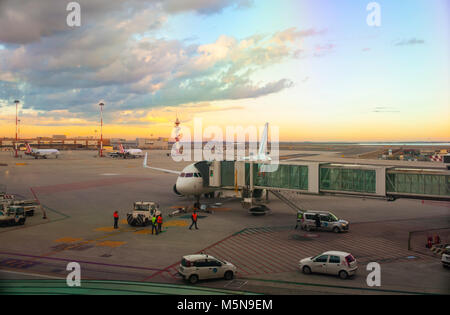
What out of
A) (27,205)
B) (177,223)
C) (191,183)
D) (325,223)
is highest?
(191,183)

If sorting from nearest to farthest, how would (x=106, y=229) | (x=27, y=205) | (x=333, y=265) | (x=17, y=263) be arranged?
(x=333, y=265)
(x=17, y=263)
(x=106, y=229)
(x=27, y=205)

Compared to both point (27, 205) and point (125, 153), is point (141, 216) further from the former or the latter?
point (125, 153)

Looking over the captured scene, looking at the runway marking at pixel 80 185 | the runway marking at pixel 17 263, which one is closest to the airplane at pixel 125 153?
the runway marking at pixel 80 185

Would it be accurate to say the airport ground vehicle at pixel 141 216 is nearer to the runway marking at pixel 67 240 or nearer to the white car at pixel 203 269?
the runway marking at pixel 67 240

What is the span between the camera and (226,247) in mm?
24094

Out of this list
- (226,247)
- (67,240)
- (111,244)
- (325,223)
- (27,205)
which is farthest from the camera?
(27,205)

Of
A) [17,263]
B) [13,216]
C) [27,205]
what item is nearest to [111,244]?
[17,263]

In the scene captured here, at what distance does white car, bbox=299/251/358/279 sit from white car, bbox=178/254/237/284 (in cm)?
446

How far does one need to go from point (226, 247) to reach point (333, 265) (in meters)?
8.43

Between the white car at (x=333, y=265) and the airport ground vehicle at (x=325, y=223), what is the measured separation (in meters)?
10.4

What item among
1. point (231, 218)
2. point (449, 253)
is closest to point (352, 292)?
point (449, 253)

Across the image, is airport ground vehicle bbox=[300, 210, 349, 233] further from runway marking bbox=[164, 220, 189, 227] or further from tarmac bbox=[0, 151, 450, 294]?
runway marking bbox=[164, 220, 189, 227]

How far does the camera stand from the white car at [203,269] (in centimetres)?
1733

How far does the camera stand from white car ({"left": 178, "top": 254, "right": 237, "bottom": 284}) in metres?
17.3
